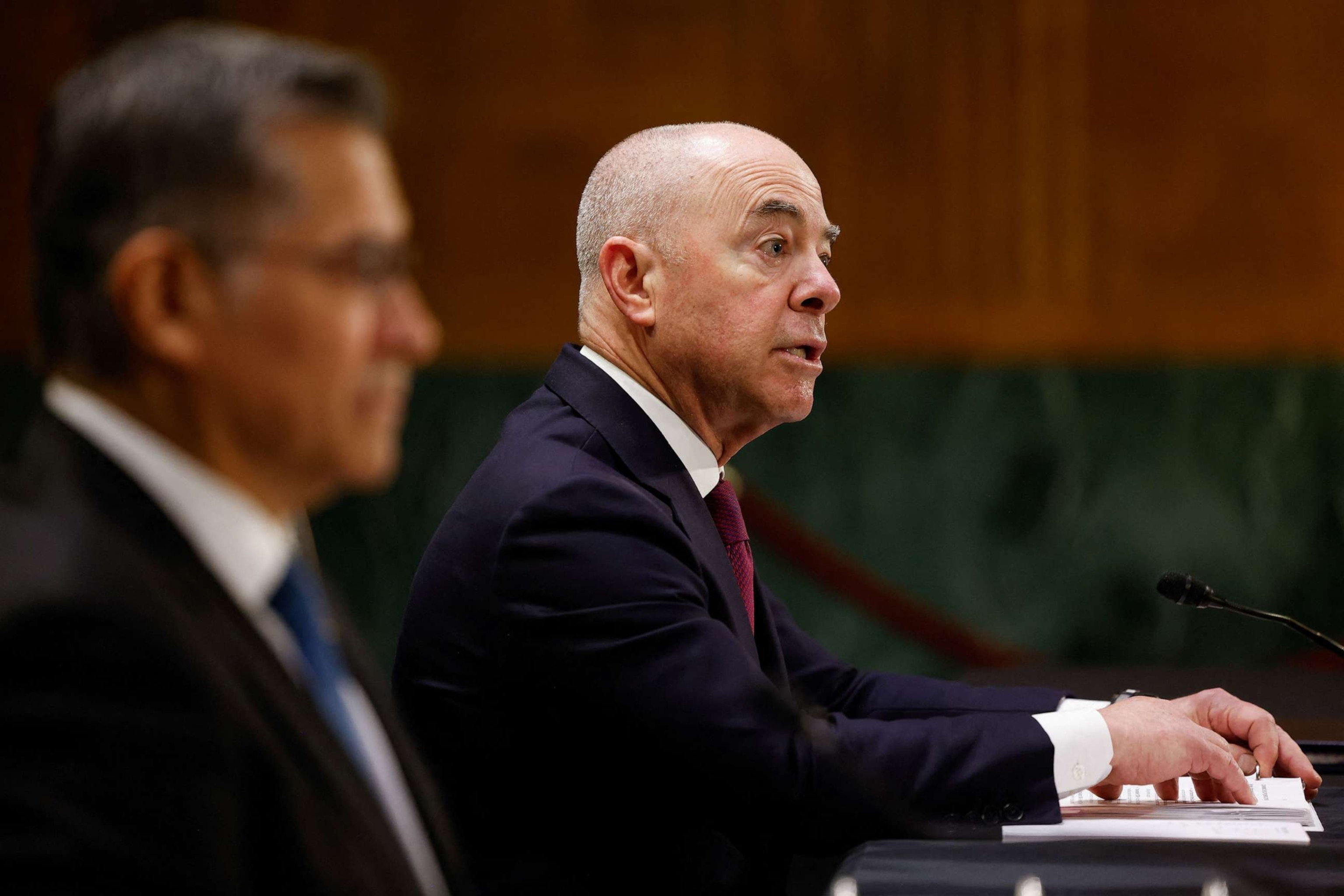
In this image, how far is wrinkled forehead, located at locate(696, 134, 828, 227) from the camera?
1885 millimetres

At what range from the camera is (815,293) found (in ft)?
6.25

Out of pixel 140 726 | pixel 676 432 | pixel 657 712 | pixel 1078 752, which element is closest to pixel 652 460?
pixel 676 432

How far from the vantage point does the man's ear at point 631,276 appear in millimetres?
1902

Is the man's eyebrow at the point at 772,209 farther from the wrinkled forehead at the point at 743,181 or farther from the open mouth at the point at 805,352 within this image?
the open mouth at the point at 805,352

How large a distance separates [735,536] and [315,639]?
99 centimetres

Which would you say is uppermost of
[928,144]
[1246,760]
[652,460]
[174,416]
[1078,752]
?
[928,144]

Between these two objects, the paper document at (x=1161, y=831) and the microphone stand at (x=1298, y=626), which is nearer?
the paper document at (x=1161, y=831)

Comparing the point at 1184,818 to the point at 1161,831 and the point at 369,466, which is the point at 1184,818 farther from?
the point at 369,466

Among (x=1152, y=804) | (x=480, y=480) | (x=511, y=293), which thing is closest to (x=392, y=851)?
(x=480, y=480)

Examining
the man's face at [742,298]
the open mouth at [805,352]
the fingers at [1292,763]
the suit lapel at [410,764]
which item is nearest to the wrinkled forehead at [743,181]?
the man's face at [742,298]

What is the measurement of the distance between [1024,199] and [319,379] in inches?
144

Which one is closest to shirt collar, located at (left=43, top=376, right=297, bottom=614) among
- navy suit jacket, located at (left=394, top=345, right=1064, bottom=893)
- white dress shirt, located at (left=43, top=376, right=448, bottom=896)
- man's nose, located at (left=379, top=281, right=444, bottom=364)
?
white dress shirt, located at (left=43, top=376, right=448, bottom=896)

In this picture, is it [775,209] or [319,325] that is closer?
[319,325]

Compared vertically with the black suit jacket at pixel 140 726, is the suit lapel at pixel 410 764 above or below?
below
